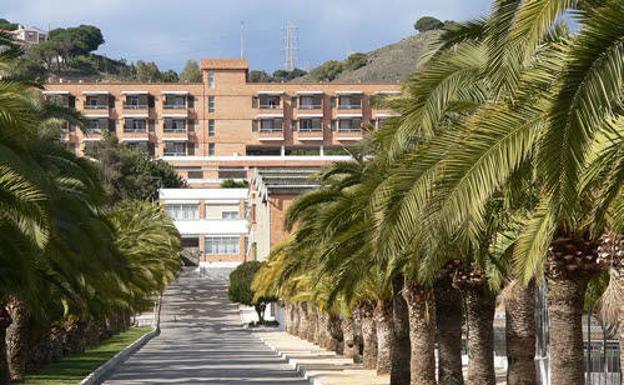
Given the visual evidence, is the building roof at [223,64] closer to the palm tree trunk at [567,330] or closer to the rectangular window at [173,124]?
the rectangular window at [173,124]

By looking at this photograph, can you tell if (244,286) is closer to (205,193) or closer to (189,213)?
(205,193)

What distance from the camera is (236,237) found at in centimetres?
14900

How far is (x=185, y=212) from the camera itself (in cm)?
14900

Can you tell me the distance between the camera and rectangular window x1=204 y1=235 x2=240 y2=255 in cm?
14900

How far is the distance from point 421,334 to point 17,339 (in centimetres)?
1368

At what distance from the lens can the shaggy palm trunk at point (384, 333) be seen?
3800 cm

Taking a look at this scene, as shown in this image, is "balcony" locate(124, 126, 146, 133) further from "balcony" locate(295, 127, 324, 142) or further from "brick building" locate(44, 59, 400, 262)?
"balcony" locate(295, 127, 324, 142)

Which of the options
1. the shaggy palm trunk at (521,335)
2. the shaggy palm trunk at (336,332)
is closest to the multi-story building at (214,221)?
the shaggy palm trunk at (336,332)

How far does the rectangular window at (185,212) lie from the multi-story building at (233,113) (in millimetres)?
11000

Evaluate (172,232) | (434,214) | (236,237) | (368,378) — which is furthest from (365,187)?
(236,237)

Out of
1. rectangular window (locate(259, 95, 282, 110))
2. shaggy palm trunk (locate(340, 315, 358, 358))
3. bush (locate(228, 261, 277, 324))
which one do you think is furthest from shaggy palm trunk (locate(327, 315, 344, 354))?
rectangular window (locate(259, 95, 282, 110))

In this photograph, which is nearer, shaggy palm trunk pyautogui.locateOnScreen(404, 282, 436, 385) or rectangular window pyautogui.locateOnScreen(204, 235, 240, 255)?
shaggy palm trunk pyautogui.locateOnScreen(404, 282, 436, 385)

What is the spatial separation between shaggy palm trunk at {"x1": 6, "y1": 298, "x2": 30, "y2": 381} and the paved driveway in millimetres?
2683

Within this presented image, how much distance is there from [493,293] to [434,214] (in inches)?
523
